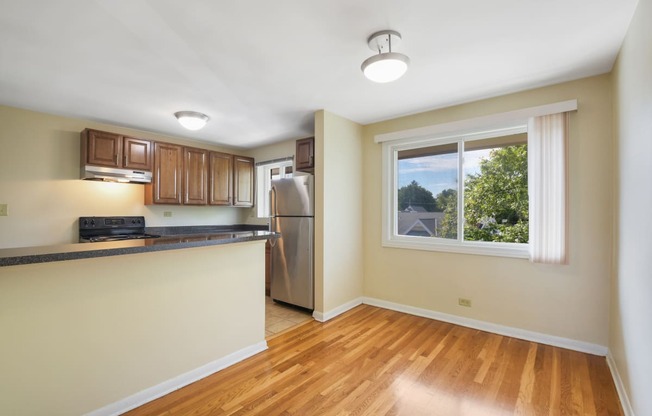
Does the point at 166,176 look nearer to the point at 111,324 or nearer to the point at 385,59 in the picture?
the point at 111,324

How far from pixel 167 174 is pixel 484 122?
4.15 metres

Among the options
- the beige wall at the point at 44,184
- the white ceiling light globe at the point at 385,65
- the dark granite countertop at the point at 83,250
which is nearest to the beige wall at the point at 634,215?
the white ceiling light globe at the point at 385,65

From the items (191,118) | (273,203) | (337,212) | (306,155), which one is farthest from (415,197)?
(191,118)

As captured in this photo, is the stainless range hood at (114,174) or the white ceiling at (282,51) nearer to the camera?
the white ceiling at (282,51)

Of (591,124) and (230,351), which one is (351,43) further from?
(230,351)

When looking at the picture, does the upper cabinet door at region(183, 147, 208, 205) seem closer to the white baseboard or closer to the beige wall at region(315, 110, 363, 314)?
the beige wall at region(315, 110, 363, 314)

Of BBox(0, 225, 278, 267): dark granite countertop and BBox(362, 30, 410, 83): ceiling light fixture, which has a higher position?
BBox(362, 30, 410, 83): ceiling light fixture

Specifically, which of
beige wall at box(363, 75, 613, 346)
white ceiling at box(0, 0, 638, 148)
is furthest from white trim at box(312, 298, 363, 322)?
white ceiling at box(0, 0, 638, 148)

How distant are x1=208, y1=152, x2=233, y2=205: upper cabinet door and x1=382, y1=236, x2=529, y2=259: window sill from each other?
277 centimetres

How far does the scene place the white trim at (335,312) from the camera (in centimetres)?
336

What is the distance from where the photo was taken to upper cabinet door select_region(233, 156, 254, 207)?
5086mm

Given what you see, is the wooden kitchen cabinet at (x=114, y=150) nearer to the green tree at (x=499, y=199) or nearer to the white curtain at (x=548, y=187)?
the green tree at (x=499, y=199)

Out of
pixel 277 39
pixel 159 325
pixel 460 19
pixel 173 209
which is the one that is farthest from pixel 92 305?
pixel 173 209

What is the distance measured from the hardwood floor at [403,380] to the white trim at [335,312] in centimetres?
41
